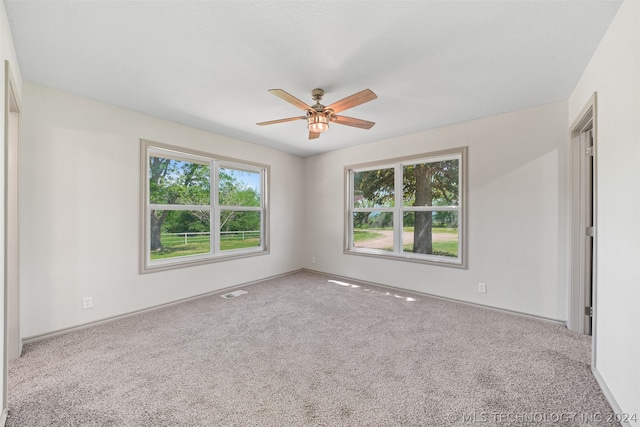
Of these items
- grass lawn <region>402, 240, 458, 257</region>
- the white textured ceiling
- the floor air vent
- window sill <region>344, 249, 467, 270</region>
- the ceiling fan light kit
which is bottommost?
the floor air vent

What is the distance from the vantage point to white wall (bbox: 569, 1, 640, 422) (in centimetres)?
139

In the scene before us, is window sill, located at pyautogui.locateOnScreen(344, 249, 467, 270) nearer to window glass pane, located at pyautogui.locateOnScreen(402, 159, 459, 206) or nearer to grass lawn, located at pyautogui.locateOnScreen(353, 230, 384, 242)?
grass lawn, located at pyautogui.locateOnScreen(353, 230, 384, 242)

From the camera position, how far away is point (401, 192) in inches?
166

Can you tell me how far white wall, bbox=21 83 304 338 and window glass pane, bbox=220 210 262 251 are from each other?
764 millimetres

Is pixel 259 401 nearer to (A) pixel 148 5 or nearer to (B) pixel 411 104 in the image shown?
(A) pixel 148 5

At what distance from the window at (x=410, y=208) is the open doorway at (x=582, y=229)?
104 centimetres

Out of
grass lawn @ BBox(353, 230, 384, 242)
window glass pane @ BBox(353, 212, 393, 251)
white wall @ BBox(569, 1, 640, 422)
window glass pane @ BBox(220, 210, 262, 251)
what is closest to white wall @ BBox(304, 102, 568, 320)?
window glass pane @ BBox(353, 212, 393, 251)

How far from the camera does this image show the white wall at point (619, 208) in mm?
1390

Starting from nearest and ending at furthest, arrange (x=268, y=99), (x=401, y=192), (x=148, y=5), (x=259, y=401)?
(x=148, y=5), (x=259, y=401), (x=268, y=99), (x=401, y=192)

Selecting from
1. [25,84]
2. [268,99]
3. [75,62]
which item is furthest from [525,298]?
[25,84]

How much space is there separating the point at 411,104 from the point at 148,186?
3252 mm

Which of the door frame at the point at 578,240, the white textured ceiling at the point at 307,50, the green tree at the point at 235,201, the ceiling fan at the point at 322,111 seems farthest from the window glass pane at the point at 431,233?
the green tree at the point at 235,201

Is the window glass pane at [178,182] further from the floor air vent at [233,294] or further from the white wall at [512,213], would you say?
the white wall at [512,213]

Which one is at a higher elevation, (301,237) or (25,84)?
(25,84)
